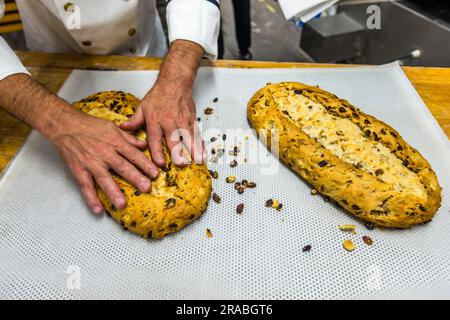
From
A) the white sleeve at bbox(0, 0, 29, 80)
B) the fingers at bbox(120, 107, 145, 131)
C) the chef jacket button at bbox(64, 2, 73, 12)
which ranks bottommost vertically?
the fingers at bbox(120, 107, 145, 131)

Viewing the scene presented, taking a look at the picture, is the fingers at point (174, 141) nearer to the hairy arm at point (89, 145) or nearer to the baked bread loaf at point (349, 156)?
the hairy arm at point (89, 145)

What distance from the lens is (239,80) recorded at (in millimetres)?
1561

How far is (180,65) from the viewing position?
1.29 metres

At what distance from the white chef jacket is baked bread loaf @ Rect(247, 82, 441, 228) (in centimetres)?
39

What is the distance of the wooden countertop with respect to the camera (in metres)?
1.40

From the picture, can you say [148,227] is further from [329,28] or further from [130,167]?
[329,28]

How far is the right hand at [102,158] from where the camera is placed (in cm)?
103

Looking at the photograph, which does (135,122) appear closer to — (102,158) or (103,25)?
(102,158)

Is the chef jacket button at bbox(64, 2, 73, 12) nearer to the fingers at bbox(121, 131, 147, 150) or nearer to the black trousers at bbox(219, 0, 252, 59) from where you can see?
the fingers at bbox(121, 131, 147, 150)

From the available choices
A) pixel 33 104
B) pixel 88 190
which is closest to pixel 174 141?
pixel 88 190

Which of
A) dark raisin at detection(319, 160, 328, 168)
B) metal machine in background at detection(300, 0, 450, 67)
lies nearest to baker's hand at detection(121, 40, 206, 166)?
dark raisin at detection(319, 160, 328, 168)
